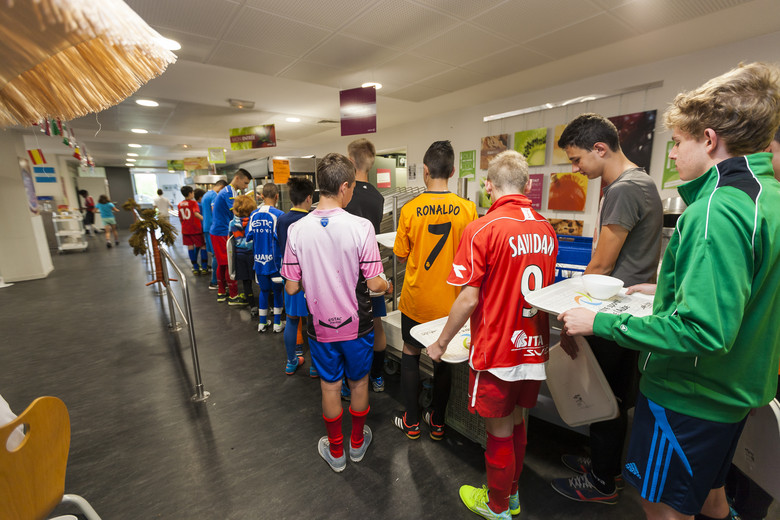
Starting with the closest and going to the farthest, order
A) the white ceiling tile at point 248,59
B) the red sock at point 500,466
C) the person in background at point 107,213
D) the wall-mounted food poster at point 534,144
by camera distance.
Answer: the red sock at point 500,466 < the white ceiling tile at point 248,59 < the wall-mounted food poster at point 534,144 < the person in background at point 107,213

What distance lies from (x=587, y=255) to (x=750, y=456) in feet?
3.61

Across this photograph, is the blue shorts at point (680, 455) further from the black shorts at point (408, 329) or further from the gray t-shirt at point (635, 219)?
the black shorts at point (408, 329)

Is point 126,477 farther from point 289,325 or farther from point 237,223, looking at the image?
point 237,223

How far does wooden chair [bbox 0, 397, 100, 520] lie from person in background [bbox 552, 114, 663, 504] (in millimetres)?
1885

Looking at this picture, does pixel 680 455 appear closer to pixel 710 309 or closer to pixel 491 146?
pixel 710 309

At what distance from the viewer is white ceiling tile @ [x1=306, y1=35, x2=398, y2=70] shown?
3248 millimetres

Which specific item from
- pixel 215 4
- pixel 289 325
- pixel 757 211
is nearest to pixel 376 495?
pixel 289 325

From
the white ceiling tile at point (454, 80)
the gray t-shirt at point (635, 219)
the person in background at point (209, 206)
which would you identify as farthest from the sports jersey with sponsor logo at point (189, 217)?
the gray t-shirt at point (635, 219)

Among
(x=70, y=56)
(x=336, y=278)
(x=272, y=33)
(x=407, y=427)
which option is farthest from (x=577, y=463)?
(x=272, y=33)

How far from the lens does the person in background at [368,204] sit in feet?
8.25

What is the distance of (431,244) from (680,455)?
1.30 metres

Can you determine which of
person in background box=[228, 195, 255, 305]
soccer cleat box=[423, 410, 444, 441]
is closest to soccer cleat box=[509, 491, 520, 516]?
soccer cleat box=[423, 410, 444, 441]

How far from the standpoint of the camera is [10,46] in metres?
0.58

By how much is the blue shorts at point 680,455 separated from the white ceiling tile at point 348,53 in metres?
3.55
